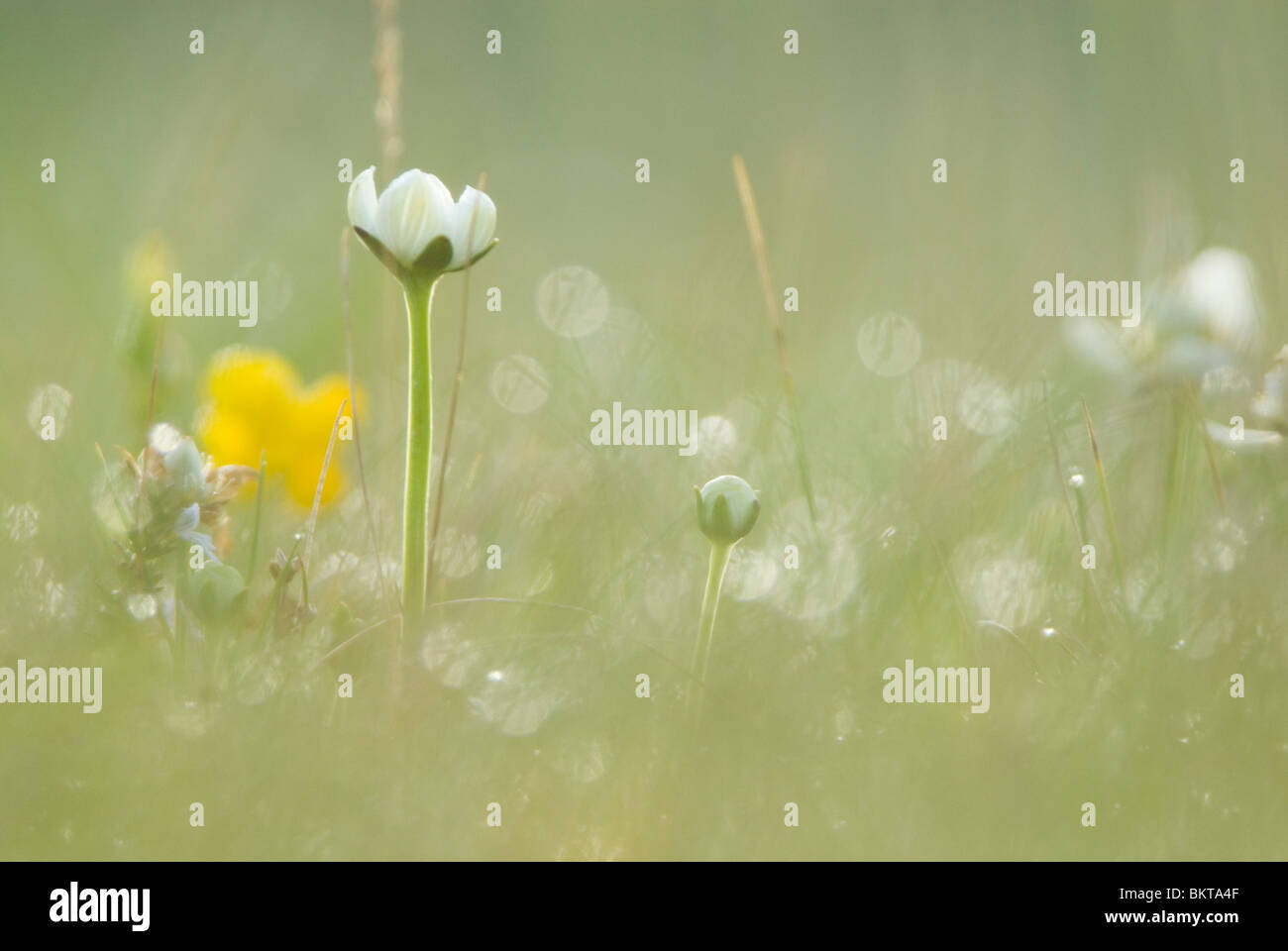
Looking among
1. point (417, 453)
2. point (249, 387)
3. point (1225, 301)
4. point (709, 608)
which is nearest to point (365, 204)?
point (417, 453)

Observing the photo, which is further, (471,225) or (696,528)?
(696,528)

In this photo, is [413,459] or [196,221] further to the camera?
[196,221]

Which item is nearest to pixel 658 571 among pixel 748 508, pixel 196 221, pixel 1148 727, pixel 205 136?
pixel 748 508

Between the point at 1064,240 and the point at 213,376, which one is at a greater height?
the point at 1064,240

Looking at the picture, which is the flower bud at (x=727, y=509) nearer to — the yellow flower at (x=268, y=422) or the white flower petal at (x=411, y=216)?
the white flower petal at (x=411, y=216)

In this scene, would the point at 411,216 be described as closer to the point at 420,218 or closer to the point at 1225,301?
the point at 420,218
